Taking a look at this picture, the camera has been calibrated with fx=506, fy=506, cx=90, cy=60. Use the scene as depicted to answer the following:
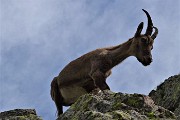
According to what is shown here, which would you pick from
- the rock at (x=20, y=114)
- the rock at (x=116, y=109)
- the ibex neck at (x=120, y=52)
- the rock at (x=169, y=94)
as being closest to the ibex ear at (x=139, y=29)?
the ibex neck at (x=120, y=52)

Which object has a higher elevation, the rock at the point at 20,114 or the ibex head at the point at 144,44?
the ibex head at the point at 144,44

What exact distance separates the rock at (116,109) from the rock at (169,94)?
183 centimetres

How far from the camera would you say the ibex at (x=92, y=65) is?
16172mm

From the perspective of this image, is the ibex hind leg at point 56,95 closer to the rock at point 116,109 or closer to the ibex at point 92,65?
the ibex at point 92,65

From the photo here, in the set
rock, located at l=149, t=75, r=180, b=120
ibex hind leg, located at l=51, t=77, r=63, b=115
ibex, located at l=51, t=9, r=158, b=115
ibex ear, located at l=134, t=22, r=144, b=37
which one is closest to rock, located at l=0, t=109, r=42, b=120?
rock, located at l=149, t=75, r=180, b=120

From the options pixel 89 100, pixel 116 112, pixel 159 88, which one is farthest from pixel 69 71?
pixel 116 112

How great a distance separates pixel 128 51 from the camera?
680 inches

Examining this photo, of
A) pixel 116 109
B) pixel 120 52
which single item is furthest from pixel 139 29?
pixel 116 109

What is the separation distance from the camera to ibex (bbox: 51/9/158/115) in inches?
637

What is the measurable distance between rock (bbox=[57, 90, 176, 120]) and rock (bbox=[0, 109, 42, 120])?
147 cm

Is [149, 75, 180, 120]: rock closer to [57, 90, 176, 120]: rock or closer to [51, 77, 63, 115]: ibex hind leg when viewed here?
[57, 90, 176, 120]: rock

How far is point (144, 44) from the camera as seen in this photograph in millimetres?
16797

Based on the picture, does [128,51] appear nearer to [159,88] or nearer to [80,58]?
[80,58]

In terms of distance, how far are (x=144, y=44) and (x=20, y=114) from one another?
21.7ft
